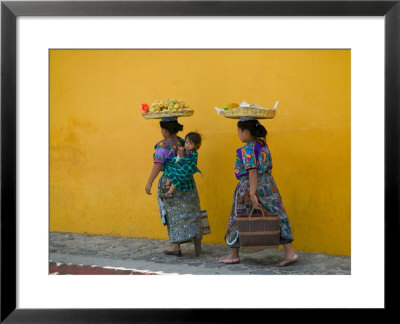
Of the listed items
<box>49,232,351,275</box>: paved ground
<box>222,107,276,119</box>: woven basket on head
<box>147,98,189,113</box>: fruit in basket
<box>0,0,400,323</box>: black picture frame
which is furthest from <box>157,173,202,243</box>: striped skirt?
<box>0,0,400,323</box>: black picture frame

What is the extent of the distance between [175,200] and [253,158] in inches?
41.1

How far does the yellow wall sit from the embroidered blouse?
0.75m

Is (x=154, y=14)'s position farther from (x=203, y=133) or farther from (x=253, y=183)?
(x=203, y=133)

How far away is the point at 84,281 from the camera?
4.02 metres

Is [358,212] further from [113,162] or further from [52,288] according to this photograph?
[113,162]

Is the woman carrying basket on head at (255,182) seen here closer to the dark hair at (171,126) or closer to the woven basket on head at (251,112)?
the woven basket on head at (251,112)

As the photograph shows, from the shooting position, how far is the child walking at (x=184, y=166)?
218 inches

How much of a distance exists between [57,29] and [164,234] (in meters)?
3.36

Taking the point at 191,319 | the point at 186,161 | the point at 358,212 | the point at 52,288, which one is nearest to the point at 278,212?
the point at 186,161

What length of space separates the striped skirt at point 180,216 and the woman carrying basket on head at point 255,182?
509mm

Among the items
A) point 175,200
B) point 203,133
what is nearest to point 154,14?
point 175,200

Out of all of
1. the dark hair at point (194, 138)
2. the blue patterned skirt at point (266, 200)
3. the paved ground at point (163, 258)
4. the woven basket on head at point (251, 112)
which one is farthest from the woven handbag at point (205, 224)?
the woven basket on head at point (251, 112)

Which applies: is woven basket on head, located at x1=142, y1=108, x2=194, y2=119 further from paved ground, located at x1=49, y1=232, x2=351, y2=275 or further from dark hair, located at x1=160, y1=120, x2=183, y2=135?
paved ground, located at x1=49, y1=232, x2=351, y2=275

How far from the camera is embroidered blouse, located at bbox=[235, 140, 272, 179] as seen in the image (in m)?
5.13
